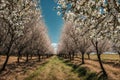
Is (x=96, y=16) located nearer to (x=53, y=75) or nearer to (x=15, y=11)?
(x=15, y=11)

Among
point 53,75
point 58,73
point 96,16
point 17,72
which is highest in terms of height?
point 96,16

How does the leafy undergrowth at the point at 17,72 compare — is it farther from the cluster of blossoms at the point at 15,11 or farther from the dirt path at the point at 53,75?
the cluster of blossoms at the point at 15,11

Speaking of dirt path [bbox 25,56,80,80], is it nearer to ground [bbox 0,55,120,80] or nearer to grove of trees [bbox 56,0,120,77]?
ground [bbox 0,55,120,80]

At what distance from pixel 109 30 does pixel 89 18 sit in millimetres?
1643

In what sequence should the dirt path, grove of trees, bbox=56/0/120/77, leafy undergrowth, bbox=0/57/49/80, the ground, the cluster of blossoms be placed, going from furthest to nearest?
the dirt path < the ground < leafy undergrowth, bbox=0/57/49/80 < the cluster of blossoms < grove of trees, bbox=56/0/120/77

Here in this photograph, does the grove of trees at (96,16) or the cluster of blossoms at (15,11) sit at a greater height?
the cluster of blossoms at (15,11)

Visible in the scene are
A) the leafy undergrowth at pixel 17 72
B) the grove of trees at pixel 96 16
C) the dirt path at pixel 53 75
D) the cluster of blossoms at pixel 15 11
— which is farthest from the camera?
the dirt path at pixel 53 75

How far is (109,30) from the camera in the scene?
1436 centimetres

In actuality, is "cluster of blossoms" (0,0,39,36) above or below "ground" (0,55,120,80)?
above

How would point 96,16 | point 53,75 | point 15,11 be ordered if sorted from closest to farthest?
point 96,16
point 15,11
point 53,75

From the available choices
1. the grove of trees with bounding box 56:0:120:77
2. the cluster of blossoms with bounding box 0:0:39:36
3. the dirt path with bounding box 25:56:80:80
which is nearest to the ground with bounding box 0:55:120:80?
the dirt path with bounding box 25:56:80:80

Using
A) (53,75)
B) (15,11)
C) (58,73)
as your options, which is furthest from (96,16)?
(58,73)

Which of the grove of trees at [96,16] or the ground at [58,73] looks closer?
the grove of trees at [96,16]

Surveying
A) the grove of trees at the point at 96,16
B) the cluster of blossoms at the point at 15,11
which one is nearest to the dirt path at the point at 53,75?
the cluster of blossoms at the point at 15,11
